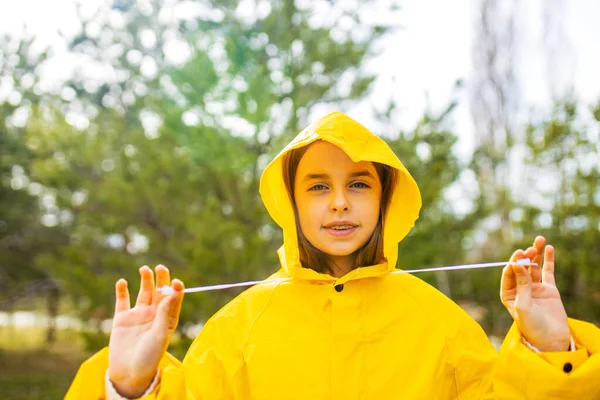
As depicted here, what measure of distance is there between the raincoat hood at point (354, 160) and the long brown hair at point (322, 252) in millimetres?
18

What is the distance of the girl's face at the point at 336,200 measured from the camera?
1.78m

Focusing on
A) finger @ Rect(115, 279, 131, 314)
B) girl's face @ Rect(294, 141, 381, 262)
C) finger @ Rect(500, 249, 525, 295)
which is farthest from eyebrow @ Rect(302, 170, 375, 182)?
finger @ Rect(115, 279, 131, 314)

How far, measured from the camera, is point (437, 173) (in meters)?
5.22

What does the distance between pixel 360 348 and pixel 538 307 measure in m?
0.49

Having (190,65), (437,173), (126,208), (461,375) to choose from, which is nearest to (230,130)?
(190,65)

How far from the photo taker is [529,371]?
1.52 meters

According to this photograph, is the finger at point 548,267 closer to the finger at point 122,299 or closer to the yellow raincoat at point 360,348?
the yellow raincoat at point 360,348

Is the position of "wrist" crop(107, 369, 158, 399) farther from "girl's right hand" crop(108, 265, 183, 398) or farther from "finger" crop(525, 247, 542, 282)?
"finger" crop(525, 247, 542, 282)

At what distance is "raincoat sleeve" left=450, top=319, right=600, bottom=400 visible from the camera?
4.90 feet

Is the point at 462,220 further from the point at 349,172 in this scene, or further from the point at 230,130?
the point at 349,172

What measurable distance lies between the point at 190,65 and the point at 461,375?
160 inches

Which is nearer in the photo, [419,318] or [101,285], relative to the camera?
[419,318]

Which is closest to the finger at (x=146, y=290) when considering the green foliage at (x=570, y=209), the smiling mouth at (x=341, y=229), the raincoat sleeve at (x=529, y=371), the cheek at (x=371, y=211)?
the smiling mouth at (x=341, y=229)

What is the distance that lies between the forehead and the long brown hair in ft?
0.16
